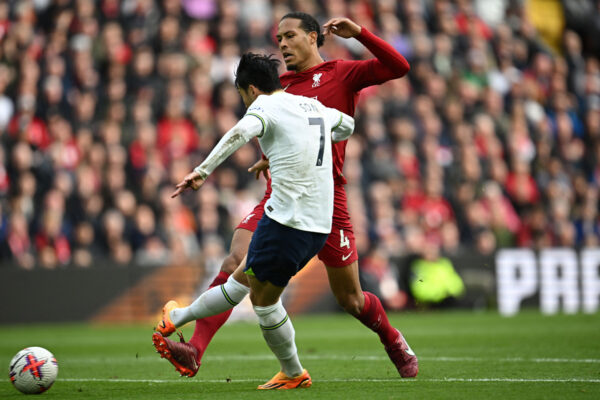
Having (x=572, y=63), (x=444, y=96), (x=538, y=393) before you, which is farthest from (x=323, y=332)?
(x=572, y=63)

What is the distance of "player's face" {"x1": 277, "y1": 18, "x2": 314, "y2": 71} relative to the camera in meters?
7.02

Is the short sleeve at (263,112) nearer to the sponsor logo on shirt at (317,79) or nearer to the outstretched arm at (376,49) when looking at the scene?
the outstretched arm at (376,49)

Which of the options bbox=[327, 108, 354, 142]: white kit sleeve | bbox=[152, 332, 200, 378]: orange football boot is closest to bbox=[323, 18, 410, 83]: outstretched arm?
bbox=[327, 108, 354, 142]: white kit sleeve

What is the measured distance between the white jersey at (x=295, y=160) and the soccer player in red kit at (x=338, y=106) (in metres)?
0.67

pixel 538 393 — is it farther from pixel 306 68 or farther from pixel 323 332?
pixel 323 332

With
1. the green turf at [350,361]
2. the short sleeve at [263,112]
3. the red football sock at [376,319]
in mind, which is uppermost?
the short sleeve at [263,112]

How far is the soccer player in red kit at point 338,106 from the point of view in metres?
6.83

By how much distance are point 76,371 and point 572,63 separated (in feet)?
53.6

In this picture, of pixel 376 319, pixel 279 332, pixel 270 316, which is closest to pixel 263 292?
pixel 270 316

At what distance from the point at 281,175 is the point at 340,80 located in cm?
124

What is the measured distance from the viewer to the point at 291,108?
614cm

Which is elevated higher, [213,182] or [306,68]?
[306,68]

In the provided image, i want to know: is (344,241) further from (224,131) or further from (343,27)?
(224,131)

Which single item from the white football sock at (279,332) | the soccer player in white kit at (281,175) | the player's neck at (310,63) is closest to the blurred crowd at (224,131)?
the player's neck at (310,63)
